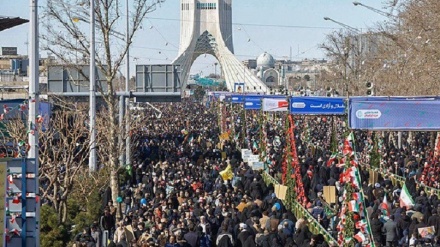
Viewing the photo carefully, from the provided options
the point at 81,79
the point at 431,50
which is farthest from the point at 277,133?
the point at 81,79

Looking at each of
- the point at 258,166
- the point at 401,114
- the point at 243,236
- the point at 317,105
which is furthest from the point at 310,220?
the point at 258,166

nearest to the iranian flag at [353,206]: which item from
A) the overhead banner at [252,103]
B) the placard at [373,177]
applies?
the placard at [373,177]

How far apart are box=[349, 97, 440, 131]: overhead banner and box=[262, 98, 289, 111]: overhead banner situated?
1185 centimetres

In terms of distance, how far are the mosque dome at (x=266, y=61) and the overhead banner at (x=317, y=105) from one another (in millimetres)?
160087

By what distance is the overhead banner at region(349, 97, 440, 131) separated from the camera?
17594mm

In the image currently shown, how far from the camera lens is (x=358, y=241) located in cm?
1570

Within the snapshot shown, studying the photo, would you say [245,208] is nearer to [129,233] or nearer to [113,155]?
[129,233]

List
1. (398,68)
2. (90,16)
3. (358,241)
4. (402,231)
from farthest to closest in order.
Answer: (398,68) < (90,16) < (402,231) < (358,241)

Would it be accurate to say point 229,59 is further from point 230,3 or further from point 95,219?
point 95,219

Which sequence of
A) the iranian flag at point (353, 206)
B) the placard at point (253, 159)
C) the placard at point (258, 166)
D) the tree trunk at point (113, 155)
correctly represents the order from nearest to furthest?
the iranian flag at point (353, 206)
the tree trunk at point (113, 155)
the placard at point (258, 166)
the placard at point (253, 159)

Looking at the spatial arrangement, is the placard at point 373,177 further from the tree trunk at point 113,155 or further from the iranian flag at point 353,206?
the iranian flag at point 353,206

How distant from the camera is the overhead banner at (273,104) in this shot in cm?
3030

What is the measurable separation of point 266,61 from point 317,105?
162m

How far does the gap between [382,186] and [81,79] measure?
482 inches
